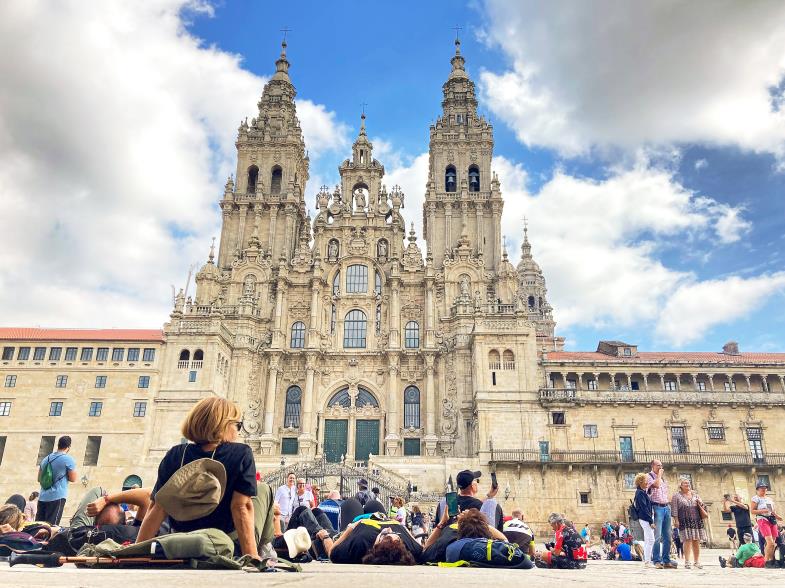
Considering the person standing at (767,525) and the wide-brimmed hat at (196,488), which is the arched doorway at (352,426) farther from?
the wide-brimmed hat at (196,488)

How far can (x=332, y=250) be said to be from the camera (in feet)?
168

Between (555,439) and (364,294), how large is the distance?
59.0ft

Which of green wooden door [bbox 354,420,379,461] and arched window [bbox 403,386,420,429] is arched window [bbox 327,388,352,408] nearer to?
green wooden door [bbox 354,420,379,461]

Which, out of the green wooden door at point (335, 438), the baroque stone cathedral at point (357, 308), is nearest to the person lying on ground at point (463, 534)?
the baroque stone cathedral at point (357, 308)

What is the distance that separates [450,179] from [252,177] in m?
17.2

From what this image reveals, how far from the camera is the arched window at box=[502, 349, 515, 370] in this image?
42312mm

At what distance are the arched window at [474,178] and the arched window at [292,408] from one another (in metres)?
22.2

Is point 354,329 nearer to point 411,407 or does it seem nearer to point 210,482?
point 411,407

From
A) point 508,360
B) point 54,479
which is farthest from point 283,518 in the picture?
point 508,360

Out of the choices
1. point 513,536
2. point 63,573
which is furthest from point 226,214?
point 63,573

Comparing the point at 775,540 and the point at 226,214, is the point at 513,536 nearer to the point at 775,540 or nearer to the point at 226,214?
the point at 775,540

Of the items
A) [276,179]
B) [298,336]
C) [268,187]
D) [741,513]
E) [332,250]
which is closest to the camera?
[741,513]

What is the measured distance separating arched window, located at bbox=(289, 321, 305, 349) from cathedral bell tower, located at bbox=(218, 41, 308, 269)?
17.9 ft

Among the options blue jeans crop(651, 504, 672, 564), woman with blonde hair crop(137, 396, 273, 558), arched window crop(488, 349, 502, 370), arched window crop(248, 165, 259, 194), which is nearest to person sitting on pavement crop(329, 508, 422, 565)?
woman with blonde hair crop(137, 396, 273, 558)
